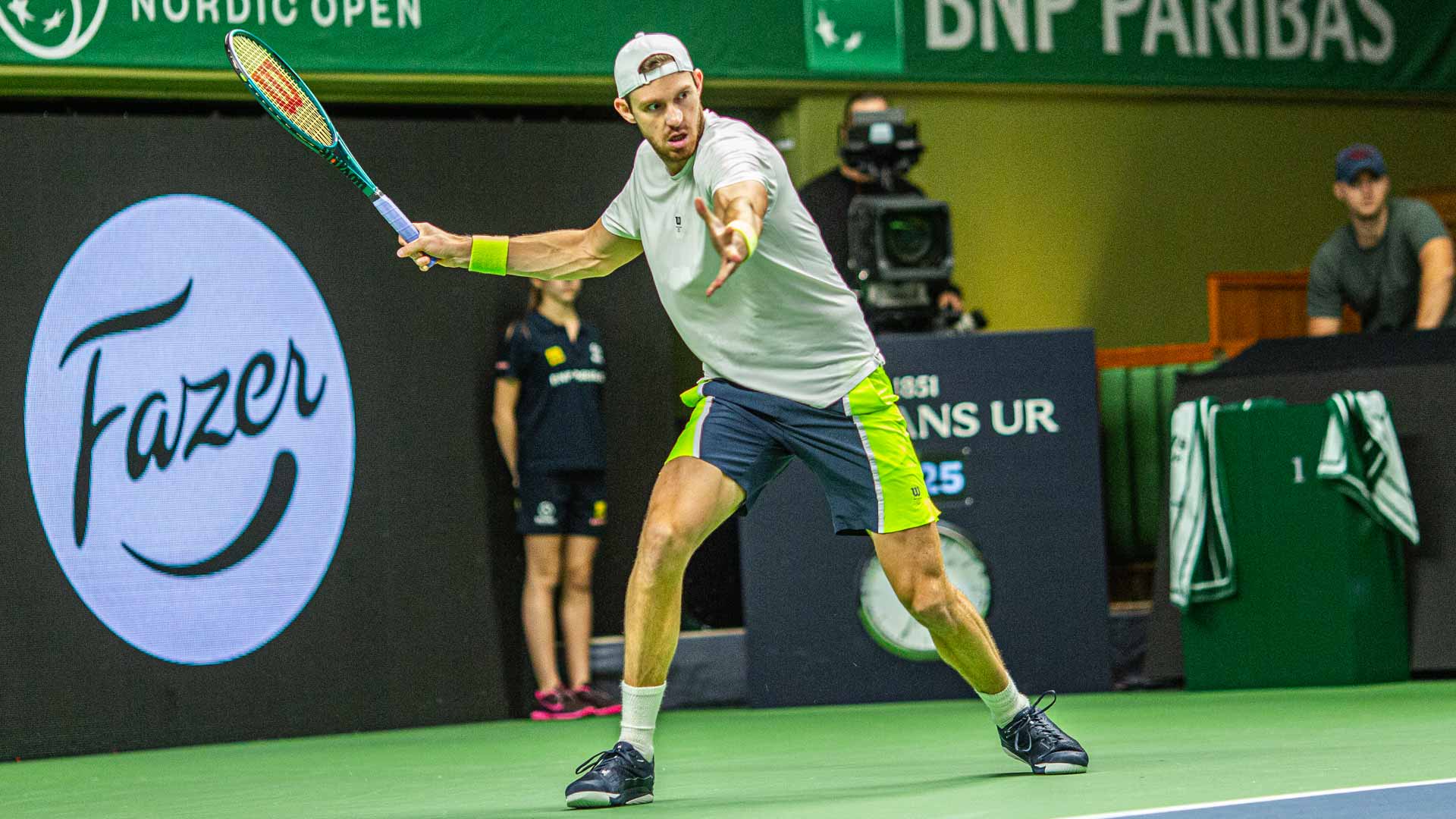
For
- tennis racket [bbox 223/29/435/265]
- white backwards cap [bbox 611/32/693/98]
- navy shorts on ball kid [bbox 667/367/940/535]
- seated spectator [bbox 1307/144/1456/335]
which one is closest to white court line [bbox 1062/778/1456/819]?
navy shorts on ball kid [bbox 667/367/940/535]

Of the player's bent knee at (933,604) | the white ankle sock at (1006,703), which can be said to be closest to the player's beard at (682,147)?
the player's bent knee at (933,604)

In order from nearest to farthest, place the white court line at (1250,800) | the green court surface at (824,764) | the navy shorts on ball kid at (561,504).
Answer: the white court line at (1250,800)
the green court surface at (824,764)
the navy shorts on ball kid at (561,504)

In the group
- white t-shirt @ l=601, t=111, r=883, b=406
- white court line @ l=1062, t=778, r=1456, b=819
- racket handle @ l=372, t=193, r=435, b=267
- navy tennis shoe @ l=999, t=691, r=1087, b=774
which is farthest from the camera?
racket handle @ l=372, t=193, r=435, b=267

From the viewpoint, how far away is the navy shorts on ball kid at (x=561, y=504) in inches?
306

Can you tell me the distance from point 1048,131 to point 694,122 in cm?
654

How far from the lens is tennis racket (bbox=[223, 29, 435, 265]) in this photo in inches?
199

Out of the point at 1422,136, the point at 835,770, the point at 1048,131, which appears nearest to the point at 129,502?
the point at 835,770

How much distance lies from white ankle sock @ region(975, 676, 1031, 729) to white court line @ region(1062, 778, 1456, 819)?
2.85ft

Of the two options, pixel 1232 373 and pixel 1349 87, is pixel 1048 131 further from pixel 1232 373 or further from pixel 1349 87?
pixel 1232 373

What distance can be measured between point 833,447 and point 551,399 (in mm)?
3177

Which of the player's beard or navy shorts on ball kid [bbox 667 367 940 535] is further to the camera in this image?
navy shorts on ball kid [bbox 667 367 940 535]

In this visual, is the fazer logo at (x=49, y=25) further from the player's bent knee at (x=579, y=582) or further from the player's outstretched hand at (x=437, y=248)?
the player's outstretched hand at (x=437, y=248)

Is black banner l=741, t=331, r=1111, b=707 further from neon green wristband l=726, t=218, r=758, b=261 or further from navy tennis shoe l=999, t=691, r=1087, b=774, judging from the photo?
neon green wristband l=726, t=218, r=758, b=261

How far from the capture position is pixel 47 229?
7.26m
